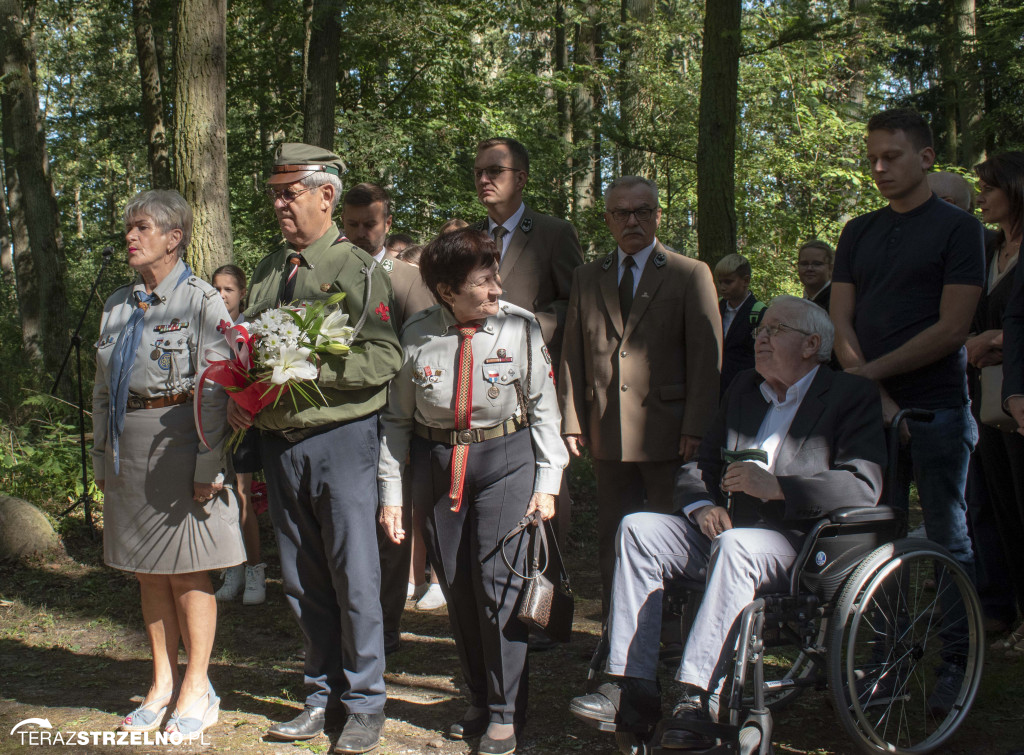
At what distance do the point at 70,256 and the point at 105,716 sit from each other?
20.0m

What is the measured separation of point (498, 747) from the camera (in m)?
3.20

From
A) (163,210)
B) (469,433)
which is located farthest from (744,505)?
(163,210)

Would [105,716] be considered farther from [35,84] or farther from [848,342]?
[35,84]

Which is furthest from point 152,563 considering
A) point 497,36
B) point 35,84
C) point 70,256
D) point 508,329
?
point 70,256

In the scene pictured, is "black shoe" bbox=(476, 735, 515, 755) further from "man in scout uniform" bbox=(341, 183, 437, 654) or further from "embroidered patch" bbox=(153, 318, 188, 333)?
"embroidered patch" bbox=(153, 318, 188, 333)

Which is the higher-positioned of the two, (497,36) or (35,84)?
(497,36)

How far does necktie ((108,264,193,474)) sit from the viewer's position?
3383 millimetres

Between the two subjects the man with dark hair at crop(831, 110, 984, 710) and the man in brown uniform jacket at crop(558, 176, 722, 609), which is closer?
the man with dark hair at crop(831, 110, 984, 710)

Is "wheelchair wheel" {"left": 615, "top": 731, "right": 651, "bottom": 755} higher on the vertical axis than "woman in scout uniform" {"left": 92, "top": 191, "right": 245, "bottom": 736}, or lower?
lower

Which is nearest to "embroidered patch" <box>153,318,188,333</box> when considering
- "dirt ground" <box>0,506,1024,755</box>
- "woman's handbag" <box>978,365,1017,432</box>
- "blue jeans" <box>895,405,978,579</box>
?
"dirt ground" <box>0,506,1024,755</box>

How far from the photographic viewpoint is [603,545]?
4.23 m

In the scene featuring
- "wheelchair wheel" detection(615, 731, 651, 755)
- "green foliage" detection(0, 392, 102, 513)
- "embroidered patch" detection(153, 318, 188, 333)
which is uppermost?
"embroidered patch" detection(153, 318, 188, 333)

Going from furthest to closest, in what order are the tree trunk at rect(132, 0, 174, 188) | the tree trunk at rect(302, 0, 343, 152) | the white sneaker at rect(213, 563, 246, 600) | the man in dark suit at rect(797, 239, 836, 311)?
the tree trunk at rect(132, 0, 174, 188), the tree trunk at rect(302, 0, 343, 152), the man in dark suit at rect(797, 239, 836, 311), the white sneaker at rect(213, 563, 246, 600)

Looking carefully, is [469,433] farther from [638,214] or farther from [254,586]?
[254,586]
